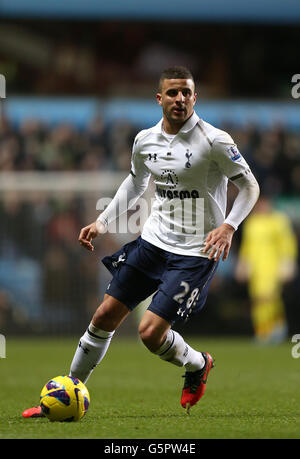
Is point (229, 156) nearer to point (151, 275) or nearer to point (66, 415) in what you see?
point (151, 275)

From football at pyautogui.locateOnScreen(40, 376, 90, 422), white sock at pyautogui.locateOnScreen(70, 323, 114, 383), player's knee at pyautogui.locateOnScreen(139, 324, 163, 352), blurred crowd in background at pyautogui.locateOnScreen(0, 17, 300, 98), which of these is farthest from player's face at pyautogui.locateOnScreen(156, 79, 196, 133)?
blurred crowd in background at pyautogui.locateOnScreen(0, 17, 300, 98)

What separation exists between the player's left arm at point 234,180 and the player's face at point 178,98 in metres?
0.31

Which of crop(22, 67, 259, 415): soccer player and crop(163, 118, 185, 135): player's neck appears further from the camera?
crop(163, 118, 185, 135): player's neck

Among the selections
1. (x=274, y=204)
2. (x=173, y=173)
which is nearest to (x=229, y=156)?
(x=173, y=173)

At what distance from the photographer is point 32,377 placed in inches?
368

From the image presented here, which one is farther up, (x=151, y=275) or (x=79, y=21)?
(x=79, y=21)

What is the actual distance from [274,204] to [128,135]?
3005mm

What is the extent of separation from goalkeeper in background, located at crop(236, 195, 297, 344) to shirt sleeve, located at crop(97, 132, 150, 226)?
7729 millimetres

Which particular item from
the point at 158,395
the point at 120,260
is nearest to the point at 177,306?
the point at 120,260

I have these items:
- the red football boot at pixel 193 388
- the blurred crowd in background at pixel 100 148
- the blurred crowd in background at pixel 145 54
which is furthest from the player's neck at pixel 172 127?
the blurred crowd in background at pixel 145 54

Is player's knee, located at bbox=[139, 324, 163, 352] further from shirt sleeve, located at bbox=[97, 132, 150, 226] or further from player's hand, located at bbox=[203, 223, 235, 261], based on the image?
shirt sleeve, located at bbox=[97, 132, 150, 226]

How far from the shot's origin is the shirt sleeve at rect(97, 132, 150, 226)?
21.5ft

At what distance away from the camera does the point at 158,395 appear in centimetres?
779

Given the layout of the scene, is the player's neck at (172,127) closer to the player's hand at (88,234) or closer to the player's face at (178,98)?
the player's face at (178,98)
